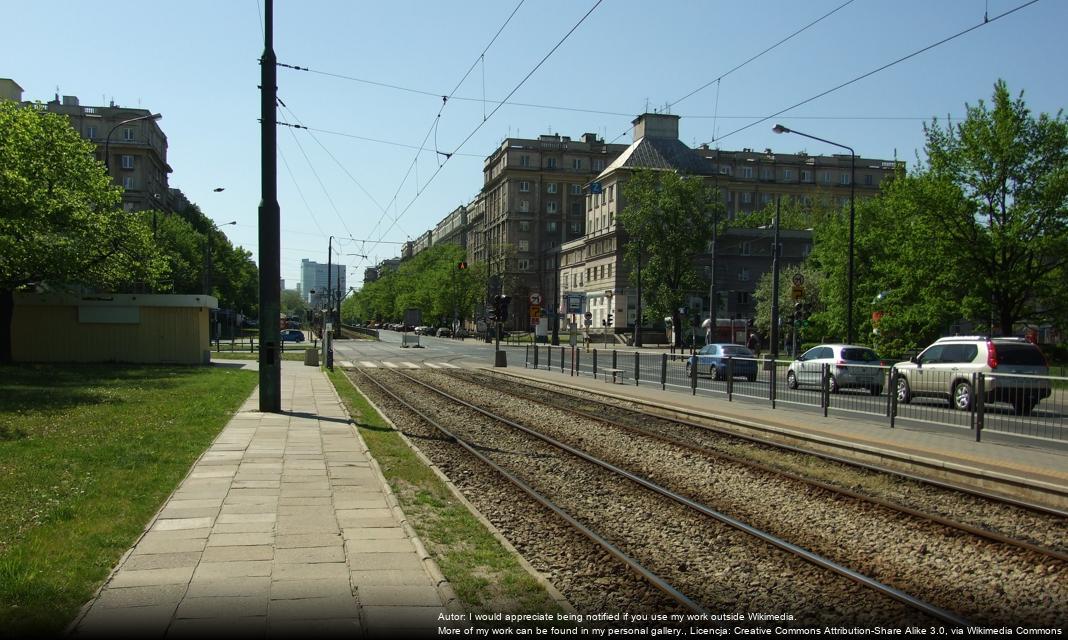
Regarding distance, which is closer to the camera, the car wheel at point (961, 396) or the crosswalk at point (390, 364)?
the car wheel at point (961, 396)

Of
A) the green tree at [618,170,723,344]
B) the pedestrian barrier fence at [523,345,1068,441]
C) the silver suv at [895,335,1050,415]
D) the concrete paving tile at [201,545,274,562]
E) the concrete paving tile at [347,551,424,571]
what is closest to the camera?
the concrete paving tile at [347,551,424,571]

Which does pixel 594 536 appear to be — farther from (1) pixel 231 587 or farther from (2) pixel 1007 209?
(2) pixel 1007 209

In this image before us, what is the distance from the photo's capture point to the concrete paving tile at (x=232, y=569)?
595 cm

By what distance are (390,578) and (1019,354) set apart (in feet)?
61.1

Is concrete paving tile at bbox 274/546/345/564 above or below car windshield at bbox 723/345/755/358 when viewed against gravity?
below

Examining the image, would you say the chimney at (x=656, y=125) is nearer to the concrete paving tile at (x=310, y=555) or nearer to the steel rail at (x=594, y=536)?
the steel rail at (x=594, y=536)

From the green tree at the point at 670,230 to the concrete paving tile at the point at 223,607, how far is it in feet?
219

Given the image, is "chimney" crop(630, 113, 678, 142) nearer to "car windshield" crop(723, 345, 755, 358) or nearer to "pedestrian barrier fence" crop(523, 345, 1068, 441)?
"car windshield" crop(723, 345, 755, 358)

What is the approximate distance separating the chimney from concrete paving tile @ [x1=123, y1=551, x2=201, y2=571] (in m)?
91.7

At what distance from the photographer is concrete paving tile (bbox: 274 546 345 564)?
254 inches

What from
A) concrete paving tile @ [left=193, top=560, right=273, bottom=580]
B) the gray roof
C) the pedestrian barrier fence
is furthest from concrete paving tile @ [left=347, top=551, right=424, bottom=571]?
the gray roof

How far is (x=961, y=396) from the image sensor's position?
1639 centimetres

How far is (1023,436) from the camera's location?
1371cm

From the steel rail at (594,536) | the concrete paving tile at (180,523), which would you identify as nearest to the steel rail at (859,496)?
the steel rail at (594,536)
